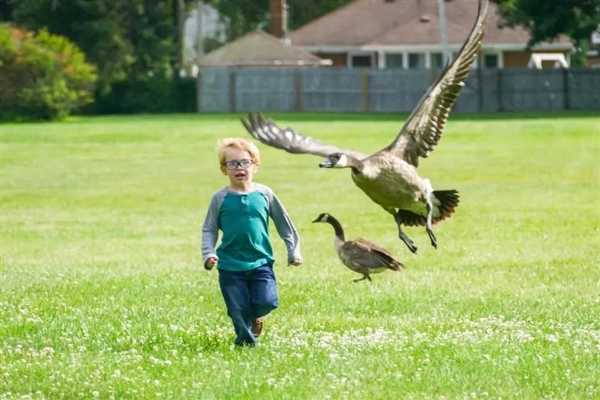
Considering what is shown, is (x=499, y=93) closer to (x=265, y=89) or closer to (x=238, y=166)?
(x=265, y=89)

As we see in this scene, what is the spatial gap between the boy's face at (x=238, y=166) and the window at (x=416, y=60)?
8038cm

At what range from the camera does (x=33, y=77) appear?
7112 centimetres

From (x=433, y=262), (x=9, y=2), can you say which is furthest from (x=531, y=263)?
(x=9, y=2)

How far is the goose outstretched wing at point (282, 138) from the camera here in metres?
12.6

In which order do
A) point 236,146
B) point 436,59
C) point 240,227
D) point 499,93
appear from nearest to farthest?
point 236,146, point 240,227, point 499,93, point 436,59

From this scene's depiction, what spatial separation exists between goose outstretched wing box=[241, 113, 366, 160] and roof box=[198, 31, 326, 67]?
2805 inches

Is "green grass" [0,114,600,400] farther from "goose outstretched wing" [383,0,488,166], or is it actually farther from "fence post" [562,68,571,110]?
"fence post" [562,68,571,110]

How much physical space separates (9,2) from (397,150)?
249 feet

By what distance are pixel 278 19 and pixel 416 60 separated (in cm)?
817

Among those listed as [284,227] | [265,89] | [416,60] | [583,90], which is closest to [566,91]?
[583,90]

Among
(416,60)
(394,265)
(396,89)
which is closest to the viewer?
(394,265)

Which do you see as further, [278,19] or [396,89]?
[278,19]

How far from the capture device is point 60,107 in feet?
234

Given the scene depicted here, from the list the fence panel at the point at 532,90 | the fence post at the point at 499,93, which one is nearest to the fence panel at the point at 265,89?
the fence post at the point at 499,93
